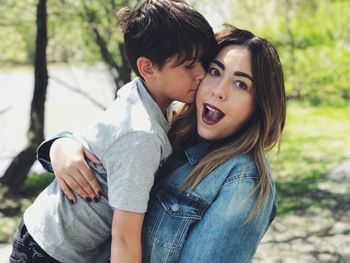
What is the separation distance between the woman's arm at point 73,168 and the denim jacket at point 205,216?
0.20m

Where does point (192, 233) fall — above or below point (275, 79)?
below

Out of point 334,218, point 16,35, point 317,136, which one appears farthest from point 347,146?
point 16,35

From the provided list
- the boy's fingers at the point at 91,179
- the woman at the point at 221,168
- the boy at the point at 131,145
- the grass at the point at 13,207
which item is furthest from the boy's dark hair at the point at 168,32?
the grass at the point at 13,207

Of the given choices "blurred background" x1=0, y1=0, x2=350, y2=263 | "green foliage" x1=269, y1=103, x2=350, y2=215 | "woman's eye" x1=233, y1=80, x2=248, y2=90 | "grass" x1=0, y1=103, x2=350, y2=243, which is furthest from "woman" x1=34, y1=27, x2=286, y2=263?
"green foliage" x1=269, y1=103, x2=350, y2=215

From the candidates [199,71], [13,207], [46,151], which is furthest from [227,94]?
[13,207]

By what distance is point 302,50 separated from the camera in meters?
11.0

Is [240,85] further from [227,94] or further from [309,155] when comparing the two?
[309,155]

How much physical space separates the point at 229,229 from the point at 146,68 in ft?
1.99

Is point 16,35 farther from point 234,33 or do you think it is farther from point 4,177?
point 234,33

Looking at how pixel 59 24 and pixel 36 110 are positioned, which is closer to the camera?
pixel 36 110

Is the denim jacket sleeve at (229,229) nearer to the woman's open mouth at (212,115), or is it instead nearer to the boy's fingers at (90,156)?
the woman's open mouth at (212,115)

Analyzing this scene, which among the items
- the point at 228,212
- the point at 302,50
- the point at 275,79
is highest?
the point at 275,79

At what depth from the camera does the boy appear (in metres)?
1.57

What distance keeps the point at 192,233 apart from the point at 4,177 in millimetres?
3933
